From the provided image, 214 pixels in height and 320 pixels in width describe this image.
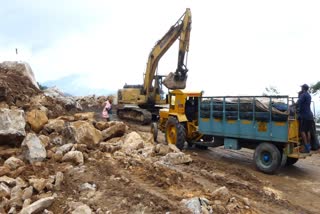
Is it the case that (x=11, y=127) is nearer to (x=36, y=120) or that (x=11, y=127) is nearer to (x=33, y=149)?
(x=33, y=149)

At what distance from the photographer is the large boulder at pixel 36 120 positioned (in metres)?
12.7

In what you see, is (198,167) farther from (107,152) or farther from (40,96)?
(40,96)

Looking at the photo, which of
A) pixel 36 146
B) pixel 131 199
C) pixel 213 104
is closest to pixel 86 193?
pixel 131 199

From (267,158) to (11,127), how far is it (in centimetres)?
696

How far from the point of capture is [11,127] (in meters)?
11.0

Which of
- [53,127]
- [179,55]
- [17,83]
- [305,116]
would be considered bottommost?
[53,127]

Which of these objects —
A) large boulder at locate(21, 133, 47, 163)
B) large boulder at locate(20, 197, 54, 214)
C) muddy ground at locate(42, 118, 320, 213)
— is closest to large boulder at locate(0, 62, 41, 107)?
large boulder at locate(21, 133, 47, 163)

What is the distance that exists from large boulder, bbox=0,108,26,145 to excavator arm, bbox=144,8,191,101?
28.1 ft

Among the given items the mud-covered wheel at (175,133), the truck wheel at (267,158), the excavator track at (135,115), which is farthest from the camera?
the excavator track at (135,115)

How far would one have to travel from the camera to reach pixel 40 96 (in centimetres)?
1589

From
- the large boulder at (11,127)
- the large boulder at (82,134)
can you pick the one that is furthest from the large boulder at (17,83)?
the large boulder at (82,134)

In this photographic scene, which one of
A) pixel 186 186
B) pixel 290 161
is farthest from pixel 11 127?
pixel 290 161

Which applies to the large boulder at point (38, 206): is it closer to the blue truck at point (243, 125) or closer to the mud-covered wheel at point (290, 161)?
the blue truck at point (243, 125)

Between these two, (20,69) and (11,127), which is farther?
(20,69)
